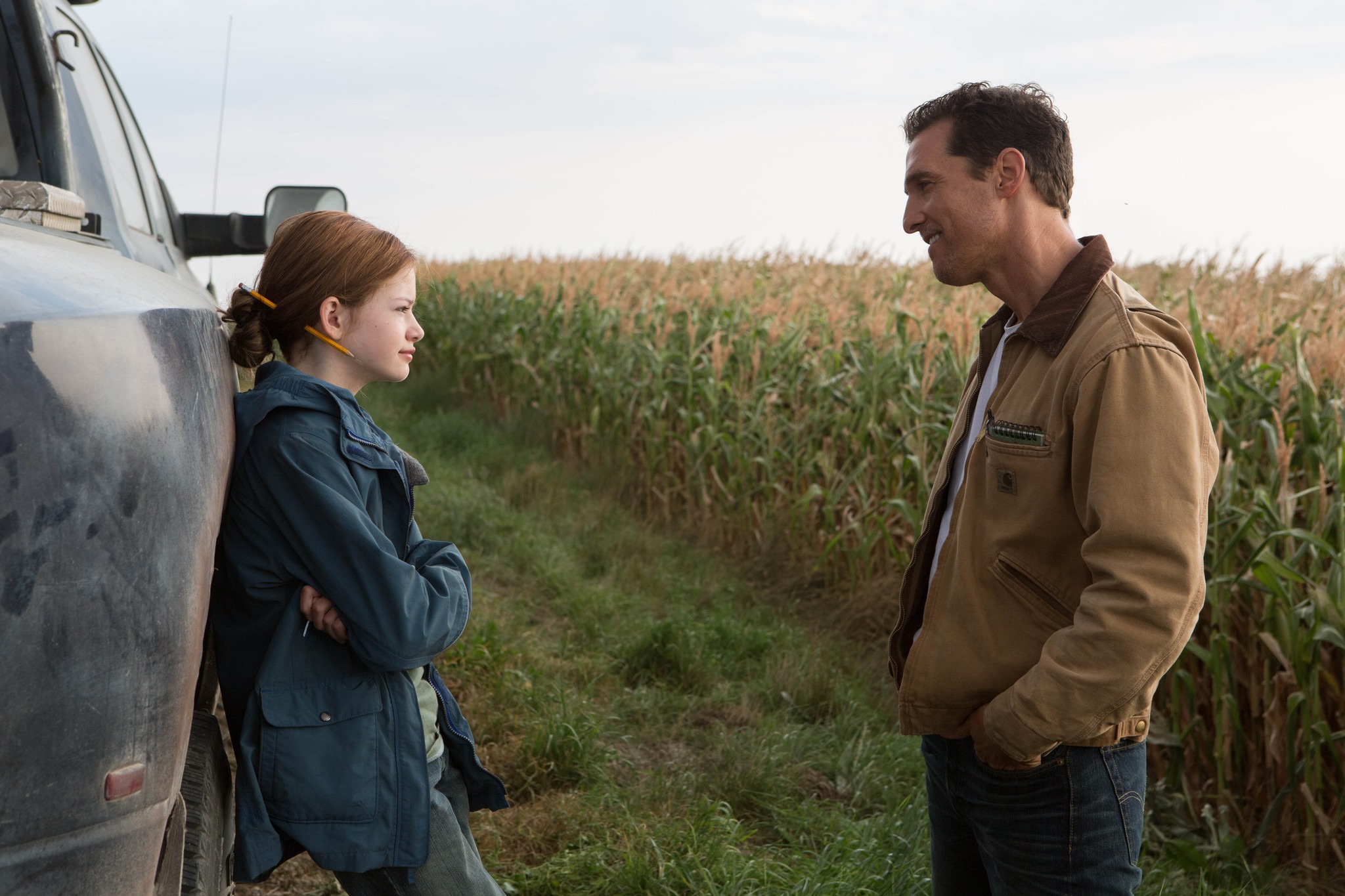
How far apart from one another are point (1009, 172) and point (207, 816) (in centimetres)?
167

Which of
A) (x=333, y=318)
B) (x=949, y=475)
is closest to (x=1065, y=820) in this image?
(x=949, y=475)

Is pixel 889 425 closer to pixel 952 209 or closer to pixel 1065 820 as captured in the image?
pixel 952 209

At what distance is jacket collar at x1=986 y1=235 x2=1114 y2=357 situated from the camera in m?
1.82

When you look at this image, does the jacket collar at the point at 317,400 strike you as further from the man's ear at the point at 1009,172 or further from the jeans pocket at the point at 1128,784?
the jeans pocket at the point at 1128,784

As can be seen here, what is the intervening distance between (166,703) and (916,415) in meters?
4.90

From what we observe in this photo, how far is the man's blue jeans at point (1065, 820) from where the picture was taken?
1816 mm

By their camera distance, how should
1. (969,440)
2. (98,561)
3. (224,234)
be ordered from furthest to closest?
(224,234) < (969,440) < (98,561)

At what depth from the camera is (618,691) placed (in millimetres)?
4547

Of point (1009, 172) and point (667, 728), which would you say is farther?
point (667, 728)

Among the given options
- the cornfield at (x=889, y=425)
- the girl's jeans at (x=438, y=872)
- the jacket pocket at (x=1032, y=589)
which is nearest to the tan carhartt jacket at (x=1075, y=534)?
the jacket pocket at (x=1032, y=589)

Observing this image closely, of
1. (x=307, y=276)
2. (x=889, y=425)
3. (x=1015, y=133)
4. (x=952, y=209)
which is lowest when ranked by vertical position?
(x=889, y=425)

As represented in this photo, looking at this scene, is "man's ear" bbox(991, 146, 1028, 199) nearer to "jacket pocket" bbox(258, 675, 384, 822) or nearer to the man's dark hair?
the man's dark hair

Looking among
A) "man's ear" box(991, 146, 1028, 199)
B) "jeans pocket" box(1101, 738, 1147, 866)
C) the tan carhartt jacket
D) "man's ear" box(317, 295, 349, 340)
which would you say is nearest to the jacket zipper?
the tan carhartt jacket

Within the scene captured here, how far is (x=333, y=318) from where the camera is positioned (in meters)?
1.80
